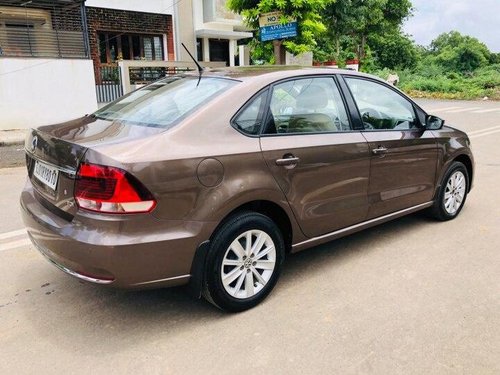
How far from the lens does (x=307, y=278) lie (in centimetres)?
374

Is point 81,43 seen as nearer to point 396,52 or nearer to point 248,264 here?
point 248,264

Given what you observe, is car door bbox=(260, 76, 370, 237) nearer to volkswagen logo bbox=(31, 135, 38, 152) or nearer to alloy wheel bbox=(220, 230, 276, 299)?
alloy wheel bbox=(220, 230, 276, 299)

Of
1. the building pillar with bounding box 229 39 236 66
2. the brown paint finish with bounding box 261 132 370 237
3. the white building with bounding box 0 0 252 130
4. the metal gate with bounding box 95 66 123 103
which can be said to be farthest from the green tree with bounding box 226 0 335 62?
the building pillar with bounding box 229 39 236 66

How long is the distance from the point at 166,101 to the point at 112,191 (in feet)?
3.42

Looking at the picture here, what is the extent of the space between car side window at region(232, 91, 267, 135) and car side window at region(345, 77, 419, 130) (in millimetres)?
1010

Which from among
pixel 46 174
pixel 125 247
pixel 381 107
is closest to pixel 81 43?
pixel 381 107

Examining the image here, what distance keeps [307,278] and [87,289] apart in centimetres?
165

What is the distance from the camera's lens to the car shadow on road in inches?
115

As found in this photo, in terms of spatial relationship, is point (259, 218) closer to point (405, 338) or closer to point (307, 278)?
point (307, 278)

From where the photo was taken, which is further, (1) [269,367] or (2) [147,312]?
(2) [147,312]

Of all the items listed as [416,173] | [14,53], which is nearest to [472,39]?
[14,53]

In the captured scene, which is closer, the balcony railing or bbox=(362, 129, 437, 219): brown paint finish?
bbox=(362, 129, 437, 219): brown paint finish

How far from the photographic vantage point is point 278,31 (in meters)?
10.7

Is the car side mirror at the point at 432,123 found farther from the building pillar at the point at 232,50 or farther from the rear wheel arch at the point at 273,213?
the building pillar at the point at 232,50
